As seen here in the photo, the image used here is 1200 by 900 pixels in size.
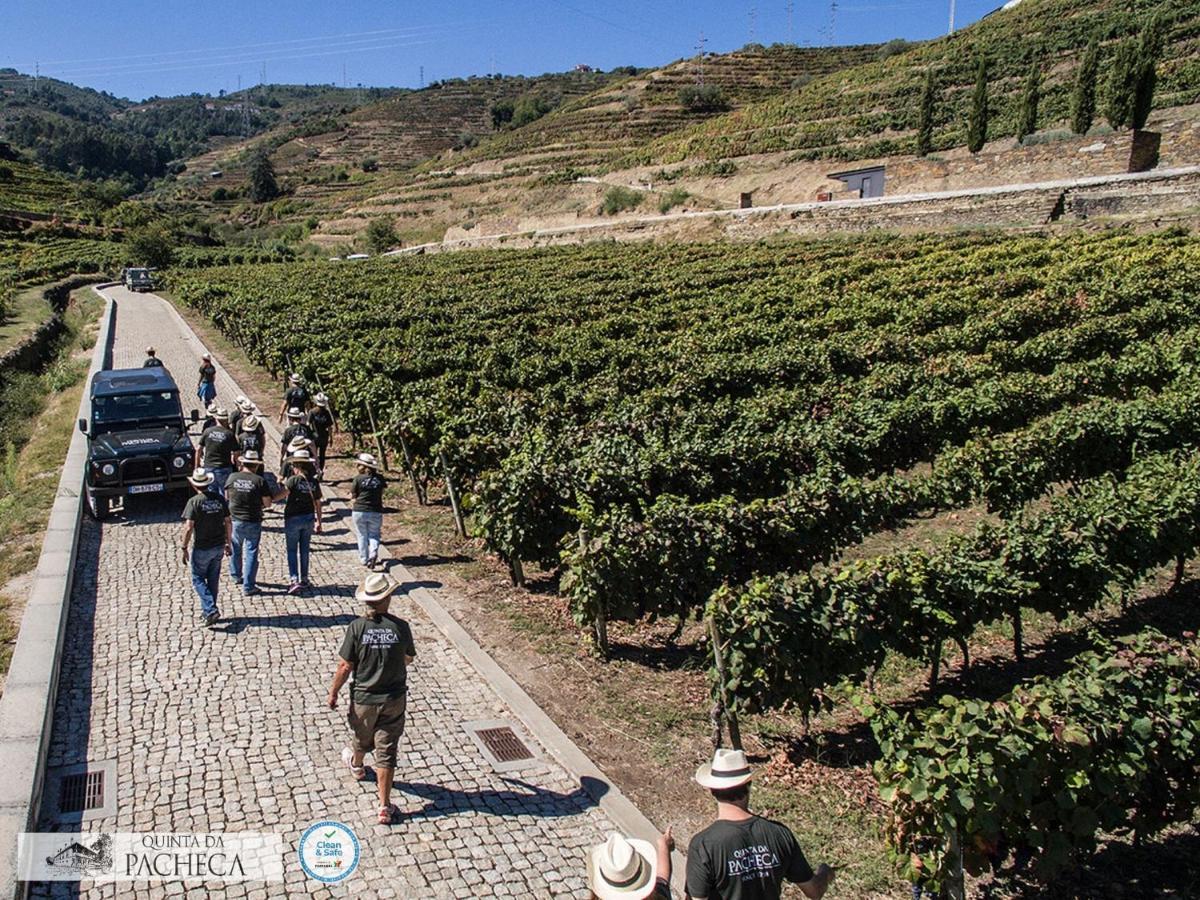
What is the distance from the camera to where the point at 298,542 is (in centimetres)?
1148

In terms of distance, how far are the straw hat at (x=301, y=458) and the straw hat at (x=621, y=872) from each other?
844 cm

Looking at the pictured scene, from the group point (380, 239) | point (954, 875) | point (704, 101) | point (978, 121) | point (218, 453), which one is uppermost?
point (704, 101)

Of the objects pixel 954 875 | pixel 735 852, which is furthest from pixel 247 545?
pixel 954 875

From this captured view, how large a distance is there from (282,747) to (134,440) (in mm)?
8937

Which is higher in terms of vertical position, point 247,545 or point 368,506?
point 368,506

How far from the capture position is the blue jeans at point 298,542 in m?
11.3

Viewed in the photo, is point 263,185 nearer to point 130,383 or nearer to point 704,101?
point 704,101

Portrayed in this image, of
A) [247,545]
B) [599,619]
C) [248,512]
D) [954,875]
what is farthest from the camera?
[247,545]

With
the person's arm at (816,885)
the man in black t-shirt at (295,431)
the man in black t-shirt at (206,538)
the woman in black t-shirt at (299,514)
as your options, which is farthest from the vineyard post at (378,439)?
the person's arm at (816,885)

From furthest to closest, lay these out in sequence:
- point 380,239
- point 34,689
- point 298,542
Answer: point 380,239
point 298,542
point 34,689

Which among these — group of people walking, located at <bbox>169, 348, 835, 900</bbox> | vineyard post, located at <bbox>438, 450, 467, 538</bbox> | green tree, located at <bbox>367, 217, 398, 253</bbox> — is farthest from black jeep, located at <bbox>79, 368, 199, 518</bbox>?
green tree, located at <bbox>367, 217, 398, 253</bbox>

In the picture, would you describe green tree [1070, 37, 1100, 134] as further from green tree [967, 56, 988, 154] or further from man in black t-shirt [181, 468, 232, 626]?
man in black t-shirt [181, 468, 232, 626]

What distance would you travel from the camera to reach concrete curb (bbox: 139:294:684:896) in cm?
720

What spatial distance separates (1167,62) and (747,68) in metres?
78.1
